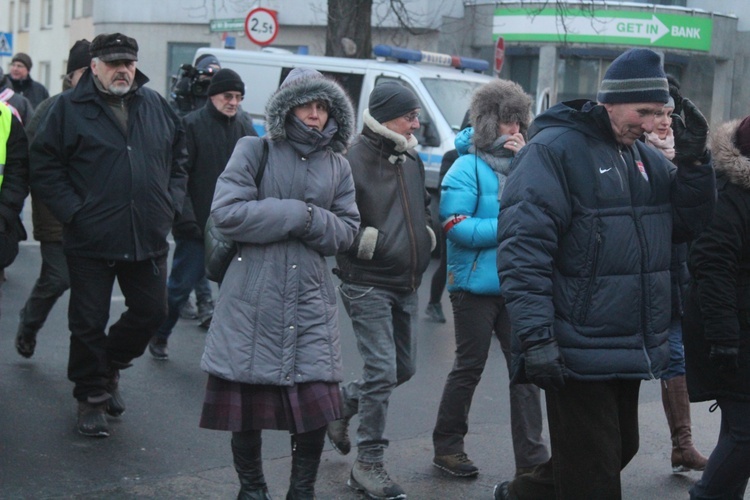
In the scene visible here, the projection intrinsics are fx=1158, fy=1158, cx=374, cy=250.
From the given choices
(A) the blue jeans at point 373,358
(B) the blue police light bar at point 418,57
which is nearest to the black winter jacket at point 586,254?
(A) the blue jeans at point 373,358

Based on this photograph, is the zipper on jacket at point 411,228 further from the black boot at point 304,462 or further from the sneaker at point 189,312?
the sneaker at point 189,312

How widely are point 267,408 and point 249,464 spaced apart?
0.29 meters

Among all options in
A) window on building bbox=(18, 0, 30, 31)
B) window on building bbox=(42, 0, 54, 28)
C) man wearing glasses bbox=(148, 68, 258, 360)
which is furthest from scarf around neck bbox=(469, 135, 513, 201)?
window on building bbox=(18, 0, 30, 31)

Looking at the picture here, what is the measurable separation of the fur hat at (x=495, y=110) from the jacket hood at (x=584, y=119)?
4.75ft

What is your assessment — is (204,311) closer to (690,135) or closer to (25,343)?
(25,343)

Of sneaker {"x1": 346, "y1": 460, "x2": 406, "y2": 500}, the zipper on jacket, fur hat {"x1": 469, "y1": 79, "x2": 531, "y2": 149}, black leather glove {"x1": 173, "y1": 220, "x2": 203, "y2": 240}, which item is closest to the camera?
sneaker {"x1": 346, "y1": 460, "x2": 406, "y2": 500}

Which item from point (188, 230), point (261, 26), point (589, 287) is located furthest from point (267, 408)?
point (261, 26)

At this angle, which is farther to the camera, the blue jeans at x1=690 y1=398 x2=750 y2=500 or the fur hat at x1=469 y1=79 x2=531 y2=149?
the fur hat at x1=469 y1=79 x2=531 y2=149

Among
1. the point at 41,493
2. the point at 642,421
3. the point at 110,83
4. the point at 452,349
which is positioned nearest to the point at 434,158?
the point at 452,349

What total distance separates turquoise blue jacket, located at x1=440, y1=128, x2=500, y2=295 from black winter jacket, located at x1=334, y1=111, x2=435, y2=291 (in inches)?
7.5

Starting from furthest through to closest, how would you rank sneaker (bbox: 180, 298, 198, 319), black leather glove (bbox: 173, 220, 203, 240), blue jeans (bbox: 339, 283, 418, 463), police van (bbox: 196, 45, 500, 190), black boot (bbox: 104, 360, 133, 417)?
1. police van (bbox: 196, 45, 500, 190)
2. sneaker (bbox: 180, 298, 198, 319)
3. black leather glove (bbox: 173, 220, 203, 240)
4. black boot (bbox: 104, 360, 133, 417)
5. blue jeans (bbox: 339, 283, 418, 463)

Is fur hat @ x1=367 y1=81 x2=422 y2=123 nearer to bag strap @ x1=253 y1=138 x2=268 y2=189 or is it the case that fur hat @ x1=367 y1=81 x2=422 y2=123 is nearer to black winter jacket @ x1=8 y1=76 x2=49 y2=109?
bag strap @ x1=253 y1=138 x2=268 y2=189

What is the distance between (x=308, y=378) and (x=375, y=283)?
880 mm

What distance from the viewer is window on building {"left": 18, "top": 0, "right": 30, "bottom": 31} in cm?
4075
